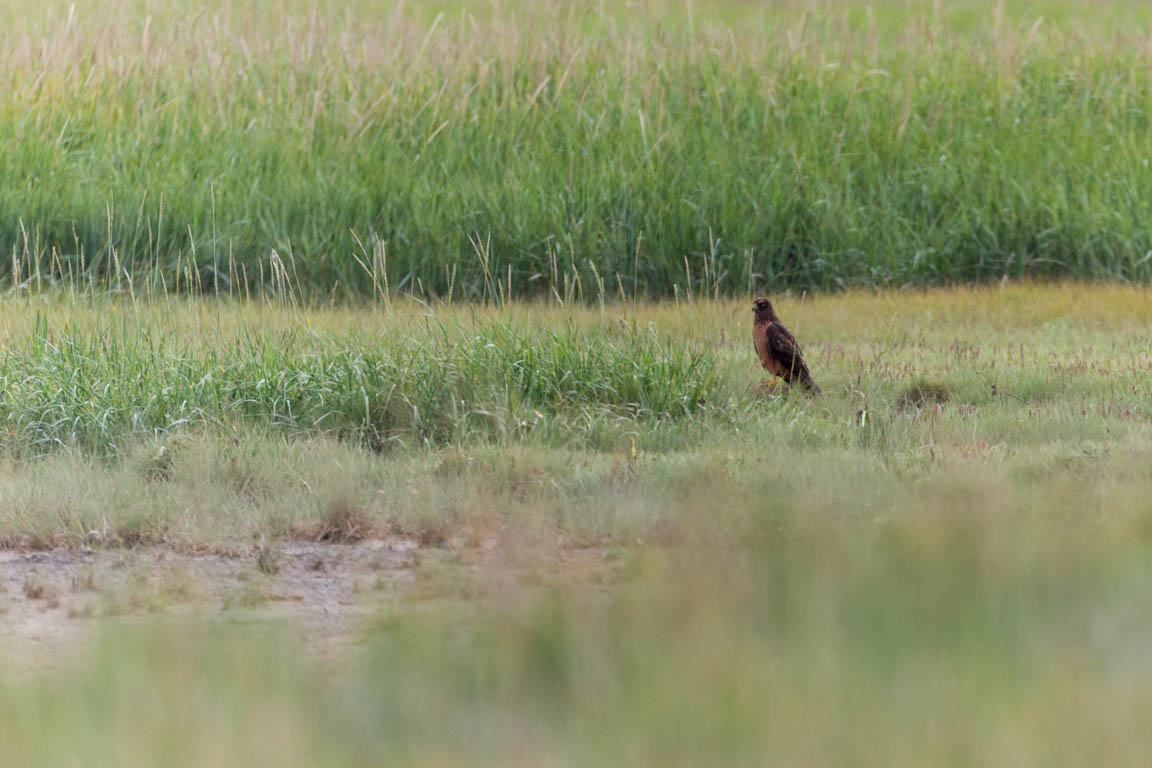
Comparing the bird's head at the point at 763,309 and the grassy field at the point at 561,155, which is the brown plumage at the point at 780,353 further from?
the grassy field at the point at 561,155

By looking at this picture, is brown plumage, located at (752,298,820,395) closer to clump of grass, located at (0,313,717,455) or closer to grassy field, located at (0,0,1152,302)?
clump of grass, located at (0,313,717,455)

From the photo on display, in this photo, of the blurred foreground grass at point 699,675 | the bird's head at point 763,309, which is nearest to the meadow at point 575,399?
the blurred foreground grass at point 699,675

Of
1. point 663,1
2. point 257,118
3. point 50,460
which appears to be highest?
point 663,1

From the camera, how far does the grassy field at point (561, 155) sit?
8719 mm

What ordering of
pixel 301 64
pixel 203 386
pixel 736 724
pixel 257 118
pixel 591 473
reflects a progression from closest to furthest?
pixel 736 724, pixel 591 473, pixel 203 386, pixel 257 118, pixel 301 64

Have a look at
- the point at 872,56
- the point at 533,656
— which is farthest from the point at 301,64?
the point at 533,656

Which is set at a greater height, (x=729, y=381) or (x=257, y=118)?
(x=257, y=118)

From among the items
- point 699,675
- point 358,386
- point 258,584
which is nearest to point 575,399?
point 358,386

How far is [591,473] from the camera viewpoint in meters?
4.56

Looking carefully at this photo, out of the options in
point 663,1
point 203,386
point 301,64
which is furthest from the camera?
point 663,1

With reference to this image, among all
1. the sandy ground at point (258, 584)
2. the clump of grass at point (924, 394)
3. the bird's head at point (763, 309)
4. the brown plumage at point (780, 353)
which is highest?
the bird's head at point (763, 309)

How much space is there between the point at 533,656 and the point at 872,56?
360 inches

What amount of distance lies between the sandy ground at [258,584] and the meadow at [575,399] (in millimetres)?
20

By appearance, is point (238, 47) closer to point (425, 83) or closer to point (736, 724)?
point (425, 83)
